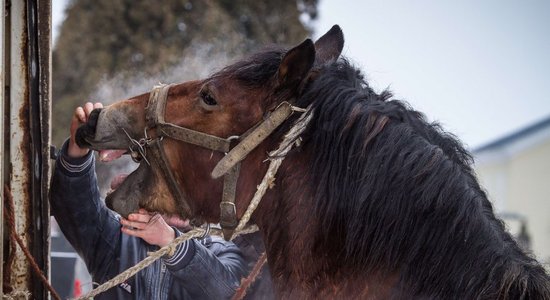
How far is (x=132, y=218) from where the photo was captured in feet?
9.89

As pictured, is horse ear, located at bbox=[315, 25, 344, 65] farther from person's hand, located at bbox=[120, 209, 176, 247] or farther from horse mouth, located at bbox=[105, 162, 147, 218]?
person's hand, located at bbox=[120, 209, 176, 247]

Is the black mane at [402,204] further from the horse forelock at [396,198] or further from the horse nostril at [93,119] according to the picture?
the horse nostril at [93,119]

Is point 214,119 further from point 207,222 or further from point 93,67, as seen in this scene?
point 93,67

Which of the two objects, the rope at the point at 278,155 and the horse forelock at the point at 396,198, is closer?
the horse forelock at the point at 396,198

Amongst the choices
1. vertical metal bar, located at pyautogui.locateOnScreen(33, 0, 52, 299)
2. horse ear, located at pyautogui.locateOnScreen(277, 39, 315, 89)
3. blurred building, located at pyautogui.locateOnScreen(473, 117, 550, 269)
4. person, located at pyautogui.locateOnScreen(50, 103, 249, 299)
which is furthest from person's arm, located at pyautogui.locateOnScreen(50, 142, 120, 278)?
blurred building, located at pyautogui.locateOnScreen(473, 117, 550, 269)

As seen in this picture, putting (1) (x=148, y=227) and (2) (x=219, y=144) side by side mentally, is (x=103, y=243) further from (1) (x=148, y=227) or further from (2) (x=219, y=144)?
(2) (x=219, y=144)

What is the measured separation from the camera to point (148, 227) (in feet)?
10.5

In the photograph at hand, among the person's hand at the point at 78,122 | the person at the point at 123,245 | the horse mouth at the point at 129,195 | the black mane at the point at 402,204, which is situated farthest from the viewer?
the person at the point at 123,245

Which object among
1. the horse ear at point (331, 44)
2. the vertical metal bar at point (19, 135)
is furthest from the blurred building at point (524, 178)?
the vertical metal bar at point (19, 135)

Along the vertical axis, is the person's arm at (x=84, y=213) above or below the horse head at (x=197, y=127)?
below

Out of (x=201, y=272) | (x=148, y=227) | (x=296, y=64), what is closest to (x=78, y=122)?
(x=148, y=227)

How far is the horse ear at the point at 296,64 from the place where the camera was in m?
2.46

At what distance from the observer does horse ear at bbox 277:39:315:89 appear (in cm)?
246

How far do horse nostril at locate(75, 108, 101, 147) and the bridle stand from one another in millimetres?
199
